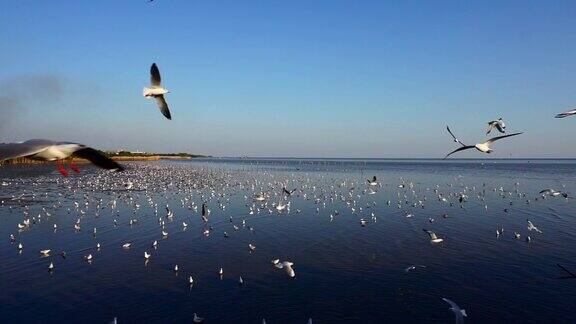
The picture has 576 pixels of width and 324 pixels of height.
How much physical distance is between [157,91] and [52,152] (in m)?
2.84

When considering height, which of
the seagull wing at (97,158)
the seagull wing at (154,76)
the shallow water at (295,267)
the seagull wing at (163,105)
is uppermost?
the seagull wing at (154,76)

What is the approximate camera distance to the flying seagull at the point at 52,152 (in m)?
3.68

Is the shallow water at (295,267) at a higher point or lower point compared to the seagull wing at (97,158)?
lower

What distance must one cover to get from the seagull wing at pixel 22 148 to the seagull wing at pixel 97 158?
400mm

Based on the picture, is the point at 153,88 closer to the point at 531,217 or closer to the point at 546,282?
the point at 546,282

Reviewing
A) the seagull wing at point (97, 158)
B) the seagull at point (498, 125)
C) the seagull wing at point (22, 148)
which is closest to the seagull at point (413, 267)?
the seagull at point (498, 125)

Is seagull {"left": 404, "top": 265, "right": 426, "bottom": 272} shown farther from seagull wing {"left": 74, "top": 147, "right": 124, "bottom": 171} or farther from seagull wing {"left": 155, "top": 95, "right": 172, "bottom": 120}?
seagull wing {"left": 74, "top": 147, "right": 124, "bottom": 171}

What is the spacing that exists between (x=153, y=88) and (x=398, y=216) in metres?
27.7

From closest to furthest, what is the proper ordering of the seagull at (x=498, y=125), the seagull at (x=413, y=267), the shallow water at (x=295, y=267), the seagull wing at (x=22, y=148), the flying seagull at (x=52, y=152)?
the seagull wing at (x=22, y=148), the flying seagull at (x=52, y=152), the seagull at (x=498, y=125), the shallow water at (x=295, y=267), the seagull at (x=413, y=267)

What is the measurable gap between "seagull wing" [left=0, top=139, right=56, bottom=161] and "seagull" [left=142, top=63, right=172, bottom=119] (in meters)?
2.47

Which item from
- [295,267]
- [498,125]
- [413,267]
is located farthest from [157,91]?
[413,267]

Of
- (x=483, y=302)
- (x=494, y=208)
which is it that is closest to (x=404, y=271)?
(x=483, y=302)

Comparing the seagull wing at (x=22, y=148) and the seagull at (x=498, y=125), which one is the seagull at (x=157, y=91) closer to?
the seagull wing at (x=22, y=148)

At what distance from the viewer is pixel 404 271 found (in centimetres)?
1828
